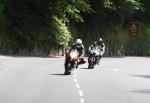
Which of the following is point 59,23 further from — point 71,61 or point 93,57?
point 71,61

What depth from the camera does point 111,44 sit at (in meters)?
65.9

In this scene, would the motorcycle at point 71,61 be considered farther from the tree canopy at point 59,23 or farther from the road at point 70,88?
the tree canopy at point 59,23

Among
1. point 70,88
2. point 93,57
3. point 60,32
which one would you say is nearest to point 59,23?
point 60,32

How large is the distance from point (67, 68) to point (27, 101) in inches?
463

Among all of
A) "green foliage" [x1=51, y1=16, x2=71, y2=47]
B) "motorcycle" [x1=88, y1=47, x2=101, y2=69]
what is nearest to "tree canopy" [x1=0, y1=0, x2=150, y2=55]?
"green foliage" [x1=51, y1=16, x2=71, y2=47]

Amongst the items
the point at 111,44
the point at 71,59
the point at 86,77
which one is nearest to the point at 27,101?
the point at 86,77

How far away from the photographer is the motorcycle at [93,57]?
37250 mm

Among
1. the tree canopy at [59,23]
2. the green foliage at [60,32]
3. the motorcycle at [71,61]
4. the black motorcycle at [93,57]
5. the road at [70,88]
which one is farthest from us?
the green foliage at [60,32]

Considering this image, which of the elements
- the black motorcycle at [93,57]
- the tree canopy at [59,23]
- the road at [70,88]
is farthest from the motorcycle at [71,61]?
the tree canopy at [59,23]

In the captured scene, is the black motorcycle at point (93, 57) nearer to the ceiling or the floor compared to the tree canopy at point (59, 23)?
nearer to the floor

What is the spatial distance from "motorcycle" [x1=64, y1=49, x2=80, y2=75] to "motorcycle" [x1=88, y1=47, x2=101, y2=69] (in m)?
4.89

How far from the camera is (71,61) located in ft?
104

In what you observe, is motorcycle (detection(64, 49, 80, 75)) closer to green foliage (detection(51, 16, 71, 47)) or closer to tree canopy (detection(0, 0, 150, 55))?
tree canopy (detection(0, 0, 150, 55))

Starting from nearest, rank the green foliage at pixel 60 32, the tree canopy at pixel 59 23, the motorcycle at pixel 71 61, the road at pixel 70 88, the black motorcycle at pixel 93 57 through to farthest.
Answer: the road at pixel 70 88 < the motorcycle at pixel 71 61 < the black motorcycle at pixel 93 57 < the tree canopy at pixel 59 23 < the green foliage at pixel 60 32
